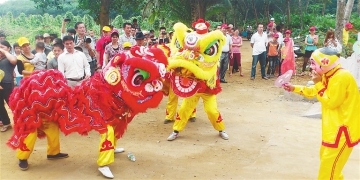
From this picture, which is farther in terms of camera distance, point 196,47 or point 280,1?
point 280,1

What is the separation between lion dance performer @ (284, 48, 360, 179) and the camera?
330 centimetres

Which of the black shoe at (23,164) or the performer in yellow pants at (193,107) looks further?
the performer in yellow pants at (193,107)

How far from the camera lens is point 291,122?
21.9 ft

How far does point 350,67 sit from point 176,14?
363 inches

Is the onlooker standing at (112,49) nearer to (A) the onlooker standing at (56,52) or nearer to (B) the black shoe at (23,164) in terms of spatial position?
(A) the onlooker standing at (56,52)

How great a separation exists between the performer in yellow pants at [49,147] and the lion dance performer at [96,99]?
35mm

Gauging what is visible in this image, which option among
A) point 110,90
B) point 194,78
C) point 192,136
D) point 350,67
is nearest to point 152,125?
point 192,136

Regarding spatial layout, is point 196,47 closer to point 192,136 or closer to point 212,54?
point 212,54

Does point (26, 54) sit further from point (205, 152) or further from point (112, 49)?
point (205, 152)

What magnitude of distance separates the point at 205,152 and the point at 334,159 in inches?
87.9

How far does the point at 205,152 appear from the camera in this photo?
526 centimetres

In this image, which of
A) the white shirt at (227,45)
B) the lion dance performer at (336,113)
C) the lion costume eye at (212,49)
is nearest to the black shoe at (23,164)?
the lion costume eye at (212,49)

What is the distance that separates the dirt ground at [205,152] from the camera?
14.7ft

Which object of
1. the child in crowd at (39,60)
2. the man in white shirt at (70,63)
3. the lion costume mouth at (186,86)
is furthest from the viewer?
the child in crowd at (39,60)
